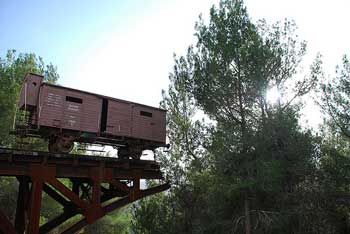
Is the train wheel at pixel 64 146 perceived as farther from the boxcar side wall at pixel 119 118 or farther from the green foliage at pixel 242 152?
the green foliage at pixel 242 152

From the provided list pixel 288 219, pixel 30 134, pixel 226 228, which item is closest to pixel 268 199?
pixel 288 219

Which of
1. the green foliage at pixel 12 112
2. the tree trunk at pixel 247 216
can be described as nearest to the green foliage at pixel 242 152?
the tree trunk at pixel 247 216

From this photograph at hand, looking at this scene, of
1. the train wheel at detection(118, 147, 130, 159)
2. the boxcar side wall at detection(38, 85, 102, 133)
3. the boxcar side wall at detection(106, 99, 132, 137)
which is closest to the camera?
the boxcar side wall at detection(38, 85, 102, 133)

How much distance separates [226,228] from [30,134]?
27.5ft

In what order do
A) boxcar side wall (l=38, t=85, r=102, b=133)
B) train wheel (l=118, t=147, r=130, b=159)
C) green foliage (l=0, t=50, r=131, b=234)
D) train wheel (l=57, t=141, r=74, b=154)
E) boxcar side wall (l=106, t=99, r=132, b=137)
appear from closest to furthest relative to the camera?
boxcar side wall (l=38, t=85, r=102, b=133), train wheel (l=57, t=141, r=74, b=154), boxcar side wall (l=106, t=99, r=132, b=137), train wheel (l=118, t=147, r=130, b=159), green foliage (l=0, t=50, r=131, b=234)

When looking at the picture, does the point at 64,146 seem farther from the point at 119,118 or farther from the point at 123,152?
the point at 123,152

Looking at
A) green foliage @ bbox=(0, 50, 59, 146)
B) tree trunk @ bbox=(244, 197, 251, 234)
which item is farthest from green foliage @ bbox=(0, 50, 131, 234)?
tree trunk @ bbox=(244, 197, 251, 234)

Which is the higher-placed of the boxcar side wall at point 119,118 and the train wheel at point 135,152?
the boxcar side wall at point 119,118

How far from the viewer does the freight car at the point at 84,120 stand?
11836 mm

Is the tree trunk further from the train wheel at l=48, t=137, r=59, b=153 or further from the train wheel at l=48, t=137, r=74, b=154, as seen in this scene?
the train wheel at l=48, t=137, r=59, b=153

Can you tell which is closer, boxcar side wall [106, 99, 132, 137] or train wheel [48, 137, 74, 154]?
train wheel [48, 137, 74, 154]

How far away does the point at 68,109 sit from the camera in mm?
12289

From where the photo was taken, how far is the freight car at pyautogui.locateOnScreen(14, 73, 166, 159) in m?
11.8

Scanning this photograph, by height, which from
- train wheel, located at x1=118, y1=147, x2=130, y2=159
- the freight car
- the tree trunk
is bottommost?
the tree trunk
